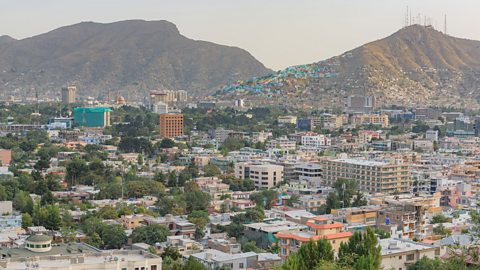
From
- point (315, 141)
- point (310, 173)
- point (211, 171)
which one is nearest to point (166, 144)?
point (315, 141)

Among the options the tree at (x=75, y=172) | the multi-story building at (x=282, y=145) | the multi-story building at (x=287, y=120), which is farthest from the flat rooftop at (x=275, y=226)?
the multi-story building at (x=287, y=120)

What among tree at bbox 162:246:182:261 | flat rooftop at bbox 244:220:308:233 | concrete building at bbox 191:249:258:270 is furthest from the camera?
flat rooftop at bbox 244:220:308:233

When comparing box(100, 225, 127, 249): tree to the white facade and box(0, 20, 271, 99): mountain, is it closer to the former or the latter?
the white facade

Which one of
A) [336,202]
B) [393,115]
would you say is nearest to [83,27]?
[393,115]

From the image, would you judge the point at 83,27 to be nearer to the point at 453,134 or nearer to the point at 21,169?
the point at 453,134

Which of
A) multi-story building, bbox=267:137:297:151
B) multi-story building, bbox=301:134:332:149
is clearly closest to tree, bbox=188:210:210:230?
multi-story building, bbox=267:137:297:151
